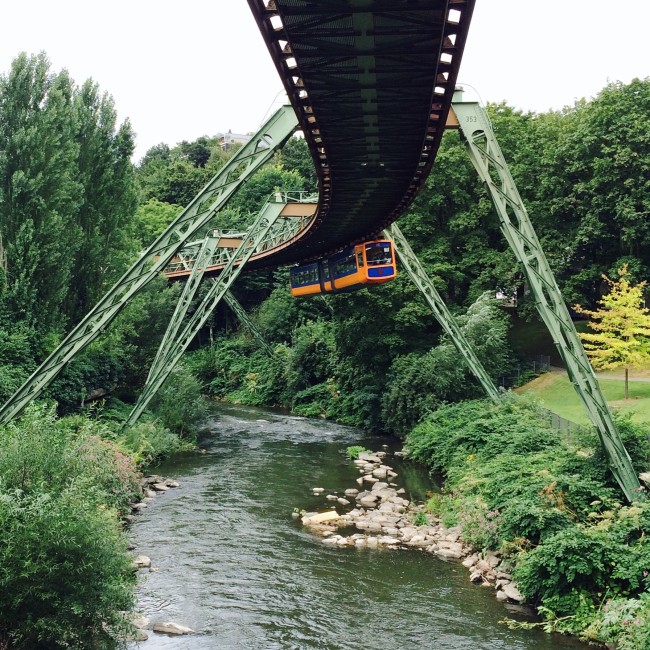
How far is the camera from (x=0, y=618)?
35.8 feet

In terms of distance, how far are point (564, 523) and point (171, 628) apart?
880 cm

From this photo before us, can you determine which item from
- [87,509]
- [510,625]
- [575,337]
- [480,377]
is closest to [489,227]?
[480,377]

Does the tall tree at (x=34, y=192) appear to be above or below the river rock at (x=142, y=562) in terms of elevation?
above

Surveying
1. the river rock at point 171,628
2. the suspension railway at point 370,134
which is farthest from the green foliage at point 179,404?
the river rock at point 171,628

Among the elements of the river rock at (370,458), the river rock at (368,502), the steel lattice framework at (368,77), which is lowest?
the river rock at (370,458)

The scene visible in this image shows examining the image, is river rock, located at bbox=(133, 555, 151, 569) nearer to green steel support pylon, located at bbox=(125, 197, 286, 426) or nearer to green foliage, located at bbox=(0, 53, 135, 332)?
green steel support pylon, located at bbox=(125, 197, 286, 426)

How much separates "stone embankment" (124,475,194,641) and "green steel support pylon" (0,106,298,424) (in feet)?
16.4

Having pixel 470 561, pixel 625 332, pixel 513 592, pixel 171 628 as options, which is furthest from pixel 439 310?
pixel 171 628

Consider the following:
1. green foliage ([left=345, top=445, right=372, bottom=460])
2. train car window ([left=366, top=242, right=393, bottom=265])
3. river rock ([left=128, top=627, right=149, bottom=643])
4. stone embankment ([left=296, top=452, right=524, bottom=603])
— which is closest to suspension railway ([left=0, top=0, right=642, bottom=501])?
train car window ([left=366, top=242, right=393, bottom=265])

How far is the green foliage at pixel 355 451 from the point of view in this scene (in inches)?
1259

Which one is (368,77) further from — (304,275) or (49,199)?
(304,275)

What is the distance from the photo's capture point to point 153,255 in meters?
21.7

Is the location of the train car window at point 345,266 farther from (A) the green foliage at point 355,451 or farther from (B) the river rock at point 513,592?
(B) the river rock at point 513,592

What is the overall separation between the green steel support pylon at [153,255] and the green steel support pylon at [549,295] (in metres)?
5.54
